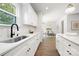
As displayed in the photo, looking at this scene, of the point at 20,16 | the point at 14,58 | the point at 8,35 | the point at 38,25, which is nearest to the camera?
the point at 14,58

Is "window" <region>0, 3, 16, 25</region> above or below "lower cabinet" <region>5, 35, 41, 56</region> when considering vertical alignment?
above

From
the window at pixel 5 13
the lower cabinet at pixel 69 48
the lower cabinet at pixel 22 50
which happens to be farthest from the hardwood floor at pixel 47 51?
the window at pixel 5 13

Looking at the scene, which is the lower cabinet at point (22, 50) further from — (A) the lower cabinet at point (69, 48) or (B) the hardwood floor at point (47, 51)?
(B) the hardwood floor at point (47, 51)

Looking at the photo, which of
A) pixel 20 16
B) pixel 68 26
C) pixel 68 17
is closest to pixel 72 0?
pixel 20 16

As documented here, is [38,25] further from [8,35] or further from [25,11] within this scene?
[8,35]

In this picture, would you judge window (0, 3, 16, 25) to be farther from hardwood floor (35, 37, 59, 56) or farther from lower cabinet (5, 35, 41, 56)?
hardwood floor (35, 37, 59, 56)

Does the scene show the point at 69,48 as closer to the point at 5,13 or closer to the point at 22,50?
the point at 22,50

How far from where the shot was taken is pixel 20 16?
3.72 m

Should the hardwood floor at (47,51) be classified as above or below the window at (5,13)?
below

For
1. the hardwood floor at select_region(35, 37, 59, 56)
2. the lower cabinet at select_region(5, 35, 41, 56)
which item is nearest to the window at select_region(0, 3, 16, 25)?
the lower cabinet at select_region(5, 35, 41, 56)

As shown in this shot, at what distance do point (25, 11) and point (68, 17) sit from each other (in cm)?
224

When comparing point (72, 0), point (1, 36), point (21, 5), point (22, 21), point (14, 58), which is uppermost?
point (21, 5)

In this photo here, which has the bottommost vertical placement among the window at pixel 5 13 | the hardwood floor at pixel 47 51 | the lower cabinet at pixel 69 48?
the hardwood floor at pixel 47 51

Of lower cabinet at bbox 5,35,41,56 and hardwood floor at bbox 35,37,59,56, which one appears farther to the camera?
hardwood floor at bbox 35,37,59,56
